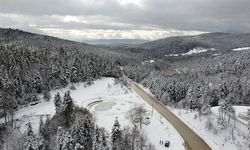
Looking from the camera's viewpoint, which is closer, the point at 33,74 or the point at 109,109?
the point at 109,109

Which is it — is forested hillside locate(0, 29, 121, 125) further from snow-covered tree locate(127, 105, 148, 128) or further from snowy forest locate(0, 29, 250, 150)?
snow-covered tree locate(127, 105, 148, 128)

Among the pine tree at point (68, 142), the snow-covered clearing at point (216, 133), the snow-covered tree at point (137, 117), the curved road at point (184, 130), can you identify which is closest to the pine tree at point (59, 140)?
the pine tree at point (68, 142)

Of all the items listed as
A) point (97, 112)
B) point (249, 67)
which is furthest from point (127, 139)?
point (249, 67)

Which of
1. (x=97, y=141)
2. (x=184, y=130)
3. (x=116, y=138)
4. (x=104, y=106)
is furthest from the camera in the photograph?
(x=104, y=106)

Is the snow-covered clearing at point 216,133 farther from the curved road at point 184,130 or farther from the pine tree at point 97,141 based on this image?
the pine tree at point 97,141

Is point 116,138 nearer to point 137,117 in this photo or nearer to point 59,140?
point 59,140

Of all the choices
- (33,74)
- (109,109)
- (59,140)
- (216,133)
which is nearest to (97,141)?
(59,140)
